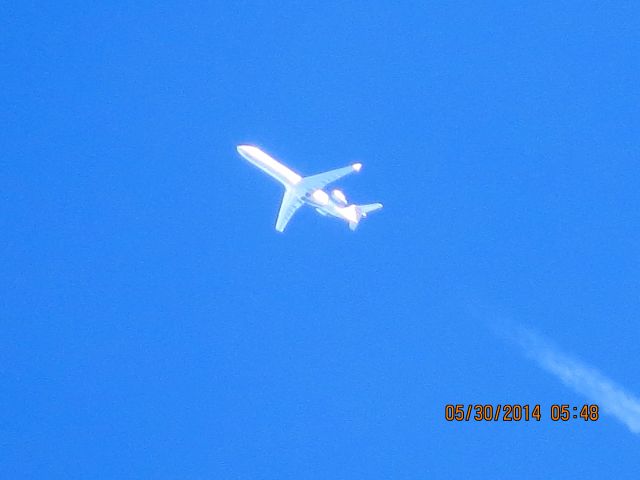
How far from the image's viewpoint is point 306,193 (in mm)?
69188

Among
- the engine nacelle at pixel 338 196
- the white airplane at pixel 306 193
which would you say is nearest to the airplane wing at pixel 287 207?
the white airplane at pixel 306 193

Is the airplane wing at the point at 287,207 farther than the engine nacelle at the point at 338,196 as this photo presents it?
Yes

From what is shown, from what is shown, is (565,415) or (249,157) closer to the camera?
(565,415)

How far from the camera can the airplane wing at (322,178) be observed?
6706 centimetres

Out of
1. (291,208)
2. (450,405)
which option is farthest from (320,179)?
(450,405)

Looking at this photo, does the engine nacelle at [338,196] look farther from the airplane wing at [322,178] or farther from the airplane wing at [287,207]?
the airplane wing at [287,207]

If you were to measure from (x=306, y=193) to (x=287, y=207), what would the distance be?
3032 millimetres

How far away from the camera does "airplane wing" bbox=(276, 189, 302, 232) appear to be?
230 feet

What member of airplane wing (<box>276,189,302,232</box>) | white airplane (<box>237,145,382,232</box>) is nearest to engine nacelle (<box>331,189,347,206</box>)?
white airplane (<box>237,145,382,232</box>)

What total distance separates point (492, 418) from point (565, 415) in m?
7.05

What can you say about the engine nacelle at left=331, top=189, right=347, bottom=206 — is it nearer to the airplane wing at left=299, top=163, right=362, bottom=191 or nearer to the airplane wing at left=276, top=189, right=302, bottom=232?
the airplane wing at left=299, top=163, right=362, bottom=191

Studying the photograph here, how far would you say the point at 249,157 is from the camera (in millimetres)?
71688

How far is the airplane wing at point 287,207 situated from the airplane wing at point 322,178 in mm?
1675

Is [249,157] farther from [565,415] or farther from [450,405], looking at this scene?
[565,415]
